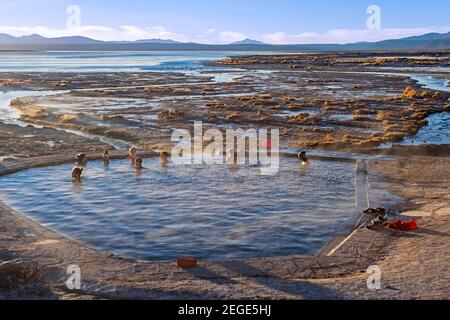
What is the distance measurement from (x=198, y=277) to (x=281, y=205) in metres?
6.32

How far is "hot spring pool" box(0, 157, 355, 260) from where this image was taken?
13.9 meters

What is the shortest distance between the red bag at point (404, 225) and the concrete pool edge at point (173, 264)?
0.73 m

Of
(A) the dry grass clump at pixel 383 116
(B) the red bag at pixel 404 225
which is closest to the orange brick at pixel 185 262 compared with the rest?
(B) the red bag at pixel 404 225

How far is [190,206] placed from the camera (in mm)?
16906

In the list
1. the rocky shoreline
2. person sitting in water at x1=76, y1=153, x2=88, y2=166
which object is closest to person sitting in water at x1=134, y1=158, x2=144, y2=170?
person sitting in water at x1=76, y1=153, x2=88, y2=166

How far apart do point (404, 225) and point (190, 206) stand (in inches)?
235

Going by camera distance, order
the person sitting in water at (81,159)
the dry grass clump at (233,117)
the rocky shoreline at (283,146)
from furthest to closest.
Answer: the dry grass clump at (233,117) → the person sitting in water at (81,159) → the rocky shoreline at (283,146)

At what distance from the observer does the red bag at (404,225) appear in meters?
14.6

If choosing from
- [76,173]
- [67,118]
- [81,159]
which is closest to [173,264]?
[76,173]

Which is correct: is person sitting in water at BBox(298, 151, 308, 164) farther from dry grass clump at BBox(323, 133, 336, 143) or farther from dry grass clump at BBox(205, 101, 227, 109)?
dry grass clump at BBox(205, 101, 227, 109)

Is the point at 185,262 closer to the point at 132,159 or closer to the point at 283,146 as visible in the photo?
the point at 132,159

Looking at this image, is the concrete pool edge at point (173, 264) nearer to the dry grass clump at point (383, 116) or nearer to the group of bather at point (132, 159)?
the group of bather at point (132, 159)

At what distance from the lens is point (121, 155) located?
78.7 ft

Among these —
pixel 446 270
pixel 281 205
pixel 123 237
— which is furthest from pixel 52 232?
pixel 446 270
